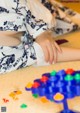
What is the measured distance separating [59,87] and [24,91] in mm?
210

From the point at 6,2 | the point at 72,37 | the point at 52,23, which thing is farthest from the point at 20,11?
the point at 72,37

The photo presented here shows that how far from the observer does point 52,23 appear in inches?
48.8

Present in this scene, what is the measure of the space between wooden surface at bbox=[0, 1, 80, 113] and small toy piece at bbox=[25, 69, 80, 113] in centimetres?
6

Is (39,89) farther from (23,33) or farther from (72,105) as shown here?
(23,33)

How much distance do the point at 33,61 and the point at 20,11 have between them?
0.22 metres

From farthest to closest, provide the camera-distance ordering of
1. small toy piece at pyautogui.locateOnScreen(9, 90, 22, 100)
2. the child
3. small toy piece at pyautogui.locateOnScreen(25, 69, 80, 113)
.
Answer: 1. the child
2. small toy piece at pyautogui.locateOnScreen(9, 90, 22, 100)
3. small toy piece at pyautogui.locateOnScreen(25, 69, 80, 113)

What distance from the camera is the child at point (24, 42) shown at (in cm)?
112

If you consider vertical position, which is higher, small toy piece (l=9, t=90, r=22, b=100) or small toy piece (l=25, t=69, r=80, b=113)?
small toy piece (l=25, t=69, r=80, b=113)

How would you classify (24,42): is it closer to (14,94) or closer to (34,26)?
(34,26)

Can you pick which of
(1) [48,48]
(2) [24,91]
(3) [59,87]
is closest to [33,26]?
(1) [48,48]

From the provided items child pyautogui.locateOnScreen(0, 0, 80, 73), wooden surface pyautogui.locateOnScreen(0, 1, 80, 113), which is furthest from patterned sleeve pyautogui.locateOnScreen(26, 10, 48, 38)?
wooden surface pyautogui.locateOnScreen(0, 1, 80, 113)

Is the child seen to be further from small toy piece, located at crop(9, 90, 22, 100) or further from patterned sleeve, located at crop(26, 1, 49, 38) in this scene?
small toy piece, located at crop(9, 90, 22, 100)

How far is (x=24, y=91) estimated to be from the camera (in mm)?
987

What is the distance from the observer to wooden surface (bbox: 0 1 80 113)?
0.89 meters
